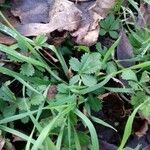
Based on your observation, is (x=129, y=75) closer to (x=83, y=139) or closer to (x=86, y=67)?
(x=86, y=67)

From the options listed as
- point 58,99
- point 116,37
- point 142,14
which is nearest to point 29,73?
point 58,99

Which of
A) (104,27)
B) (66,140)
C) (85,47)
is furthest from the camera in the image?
(104,27)

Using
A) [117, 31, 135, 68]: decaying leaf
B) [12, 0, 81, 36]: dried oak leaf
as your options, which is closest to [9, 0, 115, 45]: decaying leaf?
[12, 0, 81, 36]: dried oak leaf

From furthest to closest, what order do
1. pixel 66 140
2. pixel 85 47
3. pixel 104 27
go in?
pixel 104 27 → pixel 85 47 → pixel 66 140

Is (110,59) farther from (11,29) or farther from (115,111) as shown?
(11,29)

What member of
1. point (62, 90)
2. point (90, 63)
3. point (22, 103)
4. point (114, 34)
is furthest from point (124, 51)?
point (22, 103)

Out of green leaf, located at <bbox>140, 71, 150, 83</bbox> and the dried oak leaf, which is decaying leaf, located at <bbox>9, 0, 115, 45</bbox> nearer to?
the dried oak leaf
